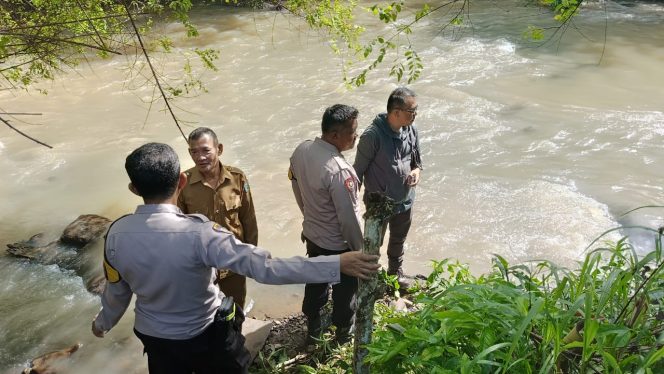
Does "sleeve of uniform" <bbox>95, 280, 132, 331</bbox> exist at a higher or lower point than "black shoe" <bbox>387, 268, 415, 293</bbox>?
higher

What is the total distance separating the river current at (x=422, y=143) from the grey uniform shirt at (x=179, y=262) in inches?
83.4

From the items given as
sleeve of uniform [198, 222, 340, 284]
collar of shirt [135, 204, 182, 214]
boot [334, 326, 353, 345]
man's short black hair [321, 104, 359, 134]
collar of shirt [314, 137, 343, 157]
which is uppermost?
man's short black hair [321, 104, 359, 134]

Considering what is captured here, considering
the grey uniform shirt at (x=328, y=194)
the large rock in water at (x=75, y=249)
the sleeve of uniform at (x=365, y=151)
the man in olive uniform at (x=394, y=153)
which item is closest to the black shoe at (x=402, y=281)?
the man in olive uniform at (x=394, y=153)

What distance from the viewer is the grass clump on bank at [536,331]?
5.98ft

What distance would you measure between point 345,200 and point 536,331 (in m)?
1.48

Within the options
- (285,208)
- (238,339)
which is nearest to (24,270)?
(285,208)

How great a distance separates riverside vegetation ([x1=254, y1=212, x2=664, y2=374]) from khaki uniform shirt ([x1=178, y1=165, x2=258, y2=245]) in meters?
1.61

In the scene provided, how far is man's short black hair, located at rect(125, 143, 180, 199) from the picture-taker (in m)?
2.29

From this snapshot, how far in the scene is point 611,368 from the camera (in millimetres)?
1852

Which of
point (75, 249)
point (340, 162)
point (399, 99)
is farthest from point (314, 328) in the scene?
point (75, 249)

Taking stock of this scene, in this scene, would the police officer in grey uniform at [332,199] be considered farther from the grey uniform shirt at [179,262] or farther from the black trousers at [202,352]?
the grey uniform shirt at [179,262]

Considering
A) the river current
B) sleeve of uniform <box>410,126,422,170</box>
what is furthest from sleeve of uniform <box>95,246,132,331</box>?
sleeve of uniform <box>410,126,422,170</box>

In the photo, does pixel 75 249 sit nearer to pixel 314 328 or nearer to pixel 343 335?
pixel 314 328

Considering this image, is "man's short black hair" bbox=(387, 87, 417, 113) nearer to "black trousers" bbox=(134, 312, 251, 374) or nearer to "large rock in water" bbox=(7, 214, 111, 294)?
"black trousers" bbox=(134, 312, 251, 374)
